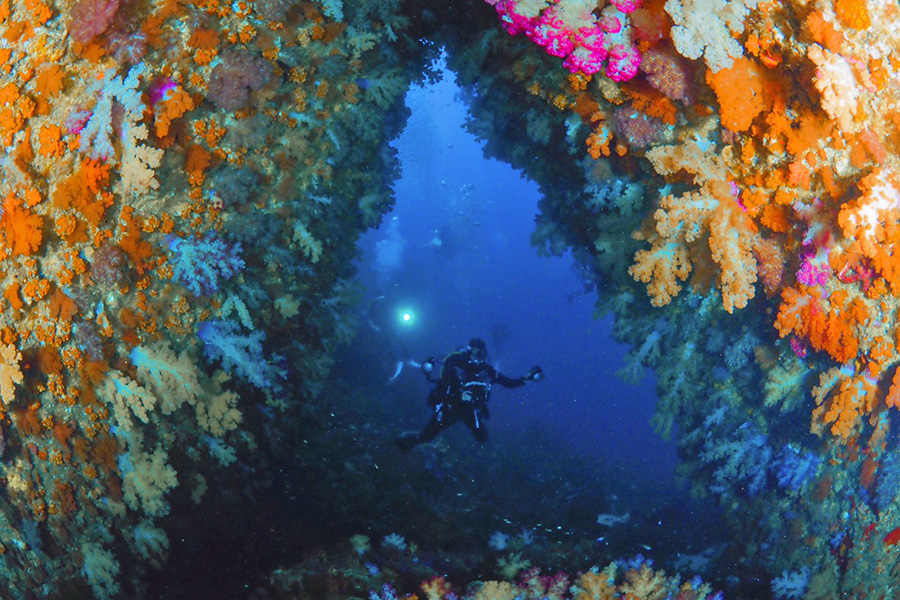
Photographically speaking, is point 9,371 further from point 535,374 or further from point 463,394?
point 535,374

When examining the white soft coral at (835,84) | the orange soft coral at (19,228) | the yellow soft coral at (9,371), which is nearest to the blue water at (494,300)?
the white soft coral at (835,84)

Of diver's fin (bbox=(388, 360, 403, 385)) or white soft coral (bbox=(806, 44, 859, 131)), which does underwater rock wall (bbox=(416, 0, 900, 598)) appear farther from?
diver's fin (bbox=(388, 360, 403, 385))

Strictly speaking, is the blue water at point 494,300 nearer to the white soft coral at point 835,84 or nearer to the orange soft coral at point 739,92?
the orange soft coral at point 739,92

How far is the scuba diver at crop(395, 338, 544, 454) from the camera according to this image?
9.20 feet

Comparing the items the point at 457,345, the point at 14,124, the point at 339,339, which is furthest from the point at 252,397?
the point at 14,124

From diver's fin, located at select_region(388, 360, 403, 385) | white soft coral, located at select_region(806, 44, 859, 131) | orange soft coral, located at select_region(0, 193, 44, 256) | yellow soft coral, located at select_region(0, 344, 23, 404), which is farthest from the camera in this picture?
yellow soft coral, located at select_region(0, 344, 23, 404)

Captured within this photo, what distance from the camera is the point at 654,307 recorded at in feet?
10.0

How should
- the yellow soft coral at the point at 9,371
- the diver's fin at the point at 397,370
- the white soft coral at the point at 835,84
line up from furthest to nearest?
the yellow soft coral at the point at 9,371 → the diver's fin at the point at 397,370 → the white soft coral at the point at 835,84

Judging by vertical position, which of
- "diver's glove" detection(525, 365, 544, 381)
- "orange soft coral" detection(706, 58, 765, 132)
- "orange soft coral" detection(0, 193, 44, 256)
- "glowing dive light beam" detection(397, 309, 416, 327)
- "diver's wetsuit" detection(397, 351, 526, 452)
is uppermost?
"orange soft coral" detection(706, 58, 765, 132)

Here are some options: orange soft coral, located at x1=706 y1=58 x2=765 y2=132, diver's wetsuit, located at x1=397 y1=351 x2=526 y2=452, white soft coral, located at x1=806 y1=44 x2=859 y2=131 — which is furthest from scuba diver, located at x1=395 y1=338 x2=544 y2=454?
white soft coral, located at x1=806 y1=44 x2=859 y2=131

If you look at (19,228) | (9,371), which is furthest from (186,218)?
(9,371)

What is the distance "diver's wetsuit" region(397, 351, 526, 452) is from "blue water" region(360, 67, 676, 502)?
0.16 feet

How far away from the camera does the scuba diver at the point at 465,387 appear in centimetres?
280

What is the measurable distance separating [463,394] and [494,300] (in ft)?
1.58
